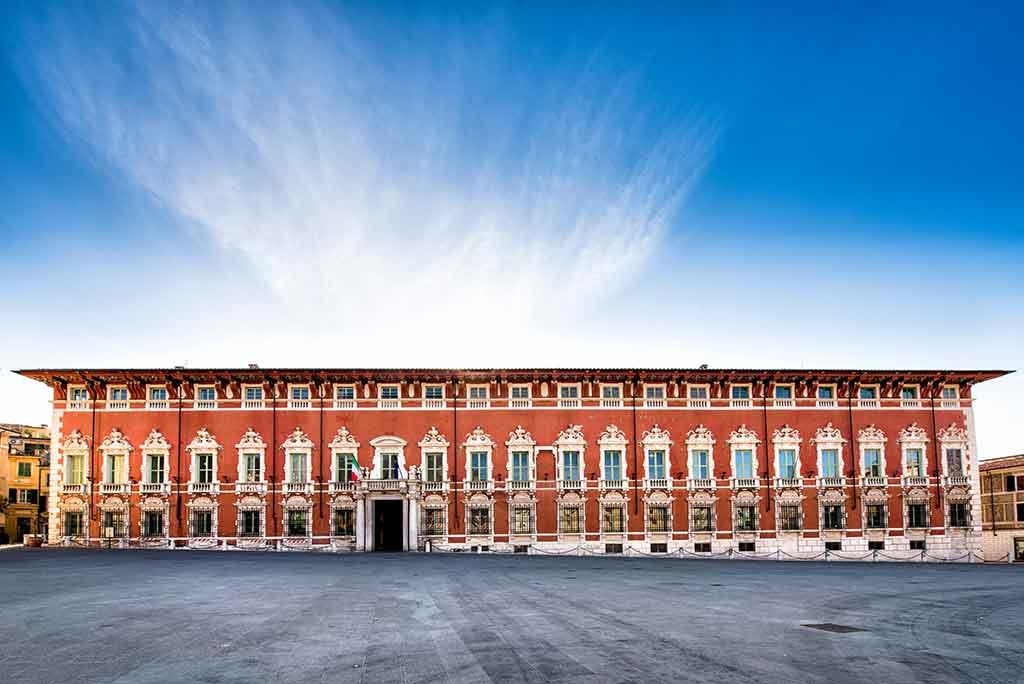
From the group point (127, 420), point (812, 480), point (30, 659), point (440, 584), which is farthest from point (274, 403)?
point (30, 659)

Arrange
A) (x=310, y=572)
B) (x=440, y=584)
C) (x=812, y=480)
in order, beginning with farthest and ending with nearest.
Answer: (x=812, y=480) < (x=310, y=572) < (x=440, y=584)

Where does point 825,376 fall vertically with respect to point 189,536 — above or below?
above

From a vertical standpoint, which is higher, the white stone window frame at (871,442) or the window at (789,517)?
the white stone window frame at (871,442)

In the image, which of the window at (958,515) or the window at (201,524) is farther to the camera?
the window at (958,515)

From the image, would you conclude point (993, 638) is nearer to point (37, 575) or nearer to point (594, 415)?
point (37, 575)

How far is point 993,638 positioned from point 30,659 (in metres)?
18.3

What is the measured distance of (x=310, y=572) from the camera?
118ft

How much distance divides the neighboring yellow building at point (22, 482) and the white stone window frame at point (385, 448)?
43.8m

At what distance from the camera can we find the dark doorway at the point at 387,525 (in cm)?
5909

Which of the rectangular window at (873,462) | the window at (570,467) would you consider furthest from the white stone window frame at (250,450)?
the rectangular window at (873,462)

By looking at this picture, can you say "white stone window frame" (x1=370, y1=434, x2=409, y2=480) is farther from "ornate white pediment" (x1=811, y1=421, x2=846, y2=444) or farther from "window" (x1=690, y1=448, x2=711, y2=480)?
"ornate white pediment" (x1=811, y1=421, x2=846, y2=444)

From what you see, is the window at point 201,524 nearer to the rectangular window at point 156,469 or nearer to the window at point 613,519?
the rectangular window at point 156,469

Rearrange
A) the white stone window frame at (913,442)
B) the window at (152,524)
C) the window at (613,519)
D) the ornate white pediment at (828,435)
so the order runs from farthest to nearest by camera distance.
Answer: the white stone window frame at (913,442) → the ornate white pediment at (828,435) → the window at (613,519) → the window at (152,524)

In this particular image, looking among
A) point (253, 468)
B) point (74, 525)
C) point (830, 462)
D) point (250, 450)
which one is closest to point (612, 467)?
point (830, 462)
